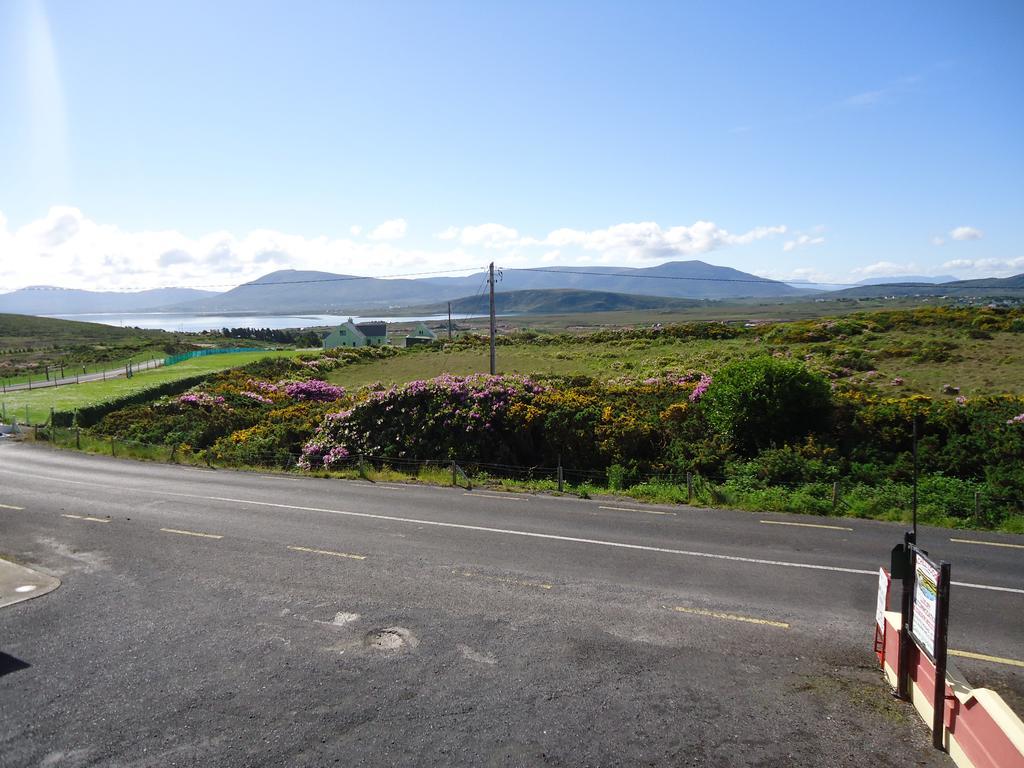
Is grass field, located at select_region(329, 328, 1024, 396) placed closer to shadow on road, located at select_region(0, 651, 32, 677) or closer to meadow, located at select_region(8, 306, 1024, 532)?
meadow, located at select_region(8, 306, 1024, 532)

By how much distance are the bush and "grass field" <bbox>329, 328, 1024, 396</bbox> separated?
369 inches

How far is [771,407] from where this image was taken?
71.1ft

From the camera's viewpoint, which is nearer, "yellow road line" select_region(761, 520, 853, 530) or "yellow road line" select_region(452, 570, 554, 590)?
"yellow road line" select_region(452, 570, 554, 590)

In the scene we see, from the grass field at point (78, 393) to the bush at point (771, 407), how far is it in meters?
37.8

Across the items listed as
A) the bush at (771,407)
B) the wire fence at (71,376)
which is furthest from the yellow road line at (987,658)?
the wire fence at (71,376)

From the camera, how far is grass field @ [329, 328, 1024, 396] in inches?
1230

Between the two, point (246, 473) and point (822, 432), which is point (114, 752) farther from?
point (822, 432)

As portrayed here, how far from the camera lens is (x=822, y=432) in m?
21.8

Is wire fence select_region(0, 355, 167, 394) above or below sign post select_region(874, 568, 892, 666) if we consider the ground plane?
below

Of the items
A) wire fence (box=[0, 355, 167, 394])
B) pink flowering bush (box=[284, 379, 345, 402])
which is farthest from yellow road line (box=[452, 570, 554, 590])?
wire fence (box=[0, 355, 167, 394])

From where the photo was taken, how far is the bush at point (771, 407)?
2177 cm

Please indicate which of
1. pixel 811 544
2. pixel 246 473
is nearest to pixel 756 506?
pixel 811 544

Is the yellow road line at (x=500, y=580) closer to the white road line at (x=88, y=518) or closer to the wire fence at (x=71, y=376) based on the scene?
the white road line at (x=88, y=518)

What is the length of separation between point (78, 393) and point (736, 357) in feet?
151
